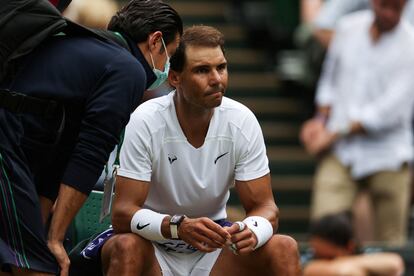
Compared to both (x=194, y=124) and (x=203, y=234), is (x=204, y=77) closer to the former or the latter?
(x=194, y=124)

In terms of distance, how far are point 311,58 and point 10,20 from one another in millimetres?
6330

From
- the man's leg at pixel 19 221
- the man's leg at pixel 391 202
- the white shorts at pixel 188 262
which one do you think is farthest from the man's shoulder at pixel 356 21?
the man's leg at pixel 19 221

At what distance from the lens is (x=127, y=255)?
21.4 ft

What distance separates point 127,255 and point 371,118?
13.0 ft

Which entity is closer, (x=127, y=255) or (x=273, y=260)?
(x=127, y=255)

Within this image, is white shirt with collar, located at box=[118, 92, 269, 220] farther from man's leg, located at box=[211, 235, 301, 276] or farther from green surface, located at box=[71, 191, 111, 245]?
green surface, located at box=[71, 191, 111, 245]

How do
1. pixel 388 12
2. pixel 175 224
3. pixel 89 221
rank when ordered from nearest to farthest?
pixel 175 224 < pixel 89 221 < pixel 388 12

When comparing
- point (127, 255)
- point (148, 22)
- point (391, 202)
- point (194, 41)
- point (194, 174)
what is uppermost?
point (148, 22)

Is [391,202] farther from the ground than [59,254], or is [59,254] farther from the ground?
[59,254]

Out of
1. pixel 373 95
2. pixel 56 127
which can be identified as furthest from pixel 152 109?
pixel 373 95

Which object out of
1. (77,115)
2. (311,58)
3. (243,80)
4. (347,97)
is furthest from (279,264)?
(243,80)

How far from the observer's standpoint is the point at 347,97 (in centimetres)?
1029

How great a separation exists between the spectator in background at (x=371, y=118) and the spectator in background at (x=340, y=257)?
673 millimetres

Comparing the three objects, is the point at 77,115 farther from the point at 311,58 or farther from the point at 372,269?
the point at 311,58
